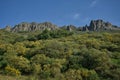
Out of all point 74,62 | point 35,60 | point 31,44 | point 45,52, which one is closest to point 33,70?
point 35,60

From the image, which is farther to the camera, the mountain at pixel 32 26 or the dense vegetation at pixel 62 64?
the mountain at pixel 32 26

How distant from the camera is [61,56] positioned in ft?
111

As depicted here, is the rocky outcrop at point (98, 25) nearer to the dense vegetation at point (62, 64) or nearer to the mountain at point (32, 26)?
the mountain at point (32, 26)

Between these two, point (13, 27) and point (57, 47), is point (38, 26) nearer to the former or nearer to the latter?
point (13, 27)

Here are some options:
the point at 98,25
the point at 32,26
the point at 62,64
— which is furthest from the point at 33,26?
the point at 62,64

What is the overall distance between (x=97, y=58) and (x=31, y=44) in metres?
17.8

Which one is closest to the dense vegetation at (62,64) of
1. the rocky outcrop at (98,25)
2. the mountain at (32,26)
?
the rocky outcrop at (98,25)

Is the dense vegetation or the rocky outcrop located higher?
the rocky outcrop

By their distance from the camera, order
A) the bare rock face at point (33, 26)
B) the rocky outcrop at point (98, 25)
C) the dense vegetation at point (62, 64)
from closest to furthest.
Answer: the dense vegetation at point (62, 64) < the rocky outcrop at point (98, 25) < the bare rock face at point (33, 26)

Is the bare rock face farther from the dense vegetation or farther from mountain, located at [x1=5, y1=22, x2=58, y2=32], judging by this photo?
the dense vegetation

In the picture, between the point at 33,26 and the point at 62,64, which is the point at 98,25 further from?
the point at 62,64

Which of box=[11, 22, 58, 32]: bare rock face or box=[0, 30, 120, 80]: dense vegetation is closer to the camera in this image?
box=[0, 30, 120, 80]: dense vegetation

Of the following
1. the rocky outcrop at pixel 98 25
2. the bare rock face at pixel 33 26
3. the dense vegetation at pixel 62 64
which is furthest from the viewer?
the bare rock face at pixel 33 26

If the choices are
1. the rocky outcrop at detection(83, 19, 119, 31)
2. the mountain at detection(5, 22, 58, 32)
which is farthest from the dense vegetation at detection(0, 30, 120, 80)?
the mountain at detection(5, 22, 58, 32)
